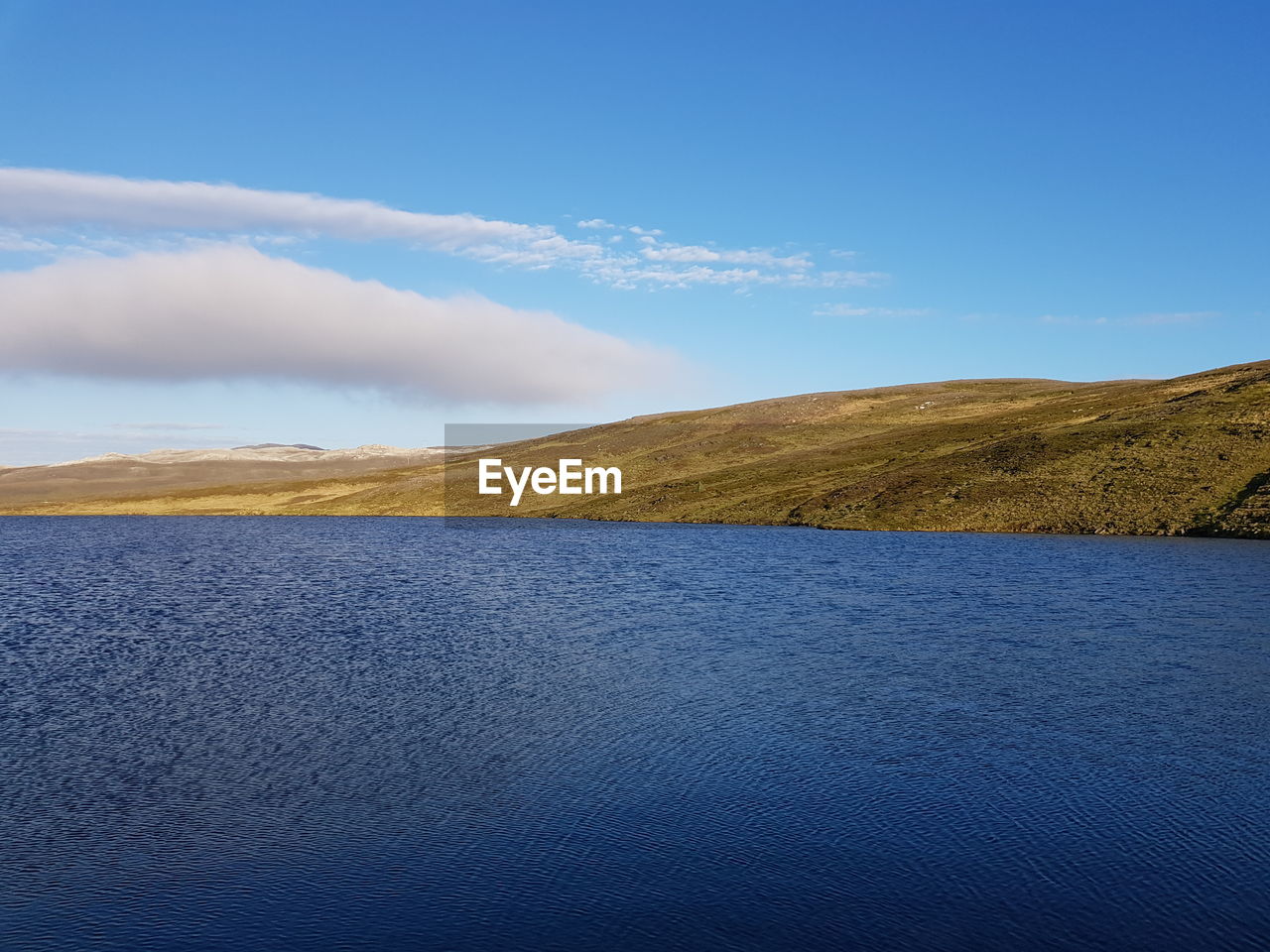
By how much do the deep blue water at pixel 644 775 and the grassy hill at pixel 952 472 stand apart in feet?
165

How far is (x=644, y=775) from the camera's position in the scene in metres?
21.1

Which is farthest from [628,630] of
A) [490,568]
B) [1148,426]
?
[1148,426]

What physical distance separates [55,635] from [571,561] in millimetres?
40444

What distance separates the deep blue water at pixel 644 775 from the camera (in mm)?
14219

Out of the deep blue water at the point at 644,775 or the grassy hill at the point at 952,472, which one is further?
the grassy hill at the point at 952,472

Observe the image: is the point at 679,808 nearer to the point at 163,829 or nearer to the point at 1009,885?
the point at 1009,885

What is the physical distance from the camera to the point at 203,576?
68.5 metres

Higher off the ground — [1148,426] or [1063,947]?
[1148,426]

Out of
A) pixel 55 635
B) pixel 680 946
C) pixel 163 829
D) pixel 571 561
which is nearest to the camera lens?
pixel 680 946

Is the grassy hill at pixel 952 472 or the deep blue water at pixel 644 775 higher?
the grassy hill at pixel 952 472

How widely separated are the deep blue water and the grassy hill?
50.3 meters

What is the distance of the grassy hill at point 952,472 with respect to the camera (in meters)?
94.0

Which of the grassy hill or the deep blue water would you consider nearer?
the deep blue water

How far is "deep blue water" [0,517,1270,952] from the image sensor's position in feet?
46.6
